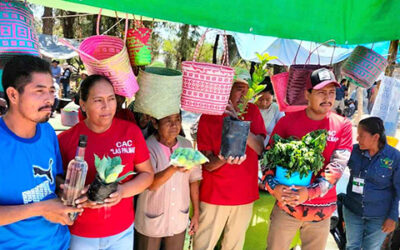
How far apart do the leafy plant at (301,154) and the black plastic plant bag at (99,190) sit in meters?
1.21

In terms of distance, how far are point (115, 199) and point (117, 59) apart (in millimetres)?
883

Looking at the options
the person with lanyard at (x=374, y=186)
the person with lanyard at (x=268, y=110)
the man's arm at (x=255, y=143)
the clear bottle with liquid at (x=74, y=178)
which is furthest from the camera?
the person with lanyard at (x=268, y=110)

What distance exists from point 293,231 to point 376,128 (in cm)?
147

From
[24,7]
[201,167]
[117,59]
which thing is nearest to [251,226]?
[201,167]

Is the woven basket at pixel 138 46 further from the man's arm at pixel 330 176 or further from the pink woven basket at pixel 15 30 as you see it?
the man's arm at pixel 330 176

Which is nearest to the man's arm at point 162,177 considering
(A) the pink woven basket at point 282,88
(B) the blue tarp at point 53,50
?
(A) the pink woven basket at point 282,88

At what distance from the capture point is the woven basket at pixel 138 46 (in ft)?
7.72

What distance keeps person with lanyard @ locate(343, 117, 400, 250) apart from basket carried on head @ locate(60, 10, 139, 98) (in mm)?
2541

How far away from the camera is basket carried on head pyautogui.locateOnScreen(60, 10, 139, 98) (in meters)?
2.05

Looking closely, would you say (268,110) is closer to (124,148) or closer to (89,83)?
(124,148)

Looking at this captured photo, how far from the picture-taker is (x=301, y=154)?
2.27 metres

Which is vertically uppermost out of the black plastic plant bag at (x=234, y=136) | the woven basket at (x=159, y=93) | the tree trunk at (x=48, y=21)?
the tree trunk at (x=48, y=21)

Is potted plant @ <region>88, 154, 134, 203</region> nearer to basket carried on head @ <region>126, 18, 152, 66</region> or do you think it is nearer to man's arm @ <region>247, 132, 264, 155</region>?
basket carried on head @ <region>126, 18, 152, 66</region>

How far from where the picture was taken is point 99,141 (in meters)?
2.12
